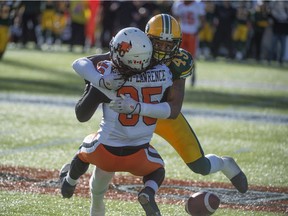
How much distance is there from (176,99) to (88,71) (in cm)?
59

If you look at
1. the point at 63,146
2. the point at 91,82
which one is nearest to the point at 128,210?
the point at 91,82

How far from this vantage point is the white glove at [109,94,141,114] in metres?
5.12

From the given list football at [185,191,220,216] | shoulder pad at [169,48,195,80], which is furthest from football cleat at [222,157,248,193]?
shoulder pad at [169,48,195,80]

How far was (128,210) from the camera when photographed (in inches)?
239

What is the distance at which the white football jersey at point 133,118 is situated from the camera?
5.31 metres

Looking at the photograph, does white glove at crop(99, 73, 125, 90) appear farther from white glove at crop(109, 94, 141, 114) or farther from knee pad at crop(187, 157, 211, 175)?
knee pad at crop(187, 157, 211, 175)

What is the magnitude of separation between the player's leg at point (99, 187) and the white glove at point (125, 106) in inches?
18.5

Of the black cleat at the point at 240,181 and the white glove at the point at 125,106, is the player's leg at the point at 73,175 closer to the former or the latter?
the white glove at the point at 125,106

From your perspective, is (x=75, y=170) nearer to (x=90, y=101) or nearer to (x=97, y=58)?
(x=90, y=101)

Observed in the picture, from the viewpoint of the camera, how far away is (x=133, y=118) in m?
5.32

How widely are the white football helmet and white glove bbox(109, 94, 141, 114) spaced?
0.71ft

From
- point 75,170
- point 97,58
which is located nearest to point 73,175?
point 75,170

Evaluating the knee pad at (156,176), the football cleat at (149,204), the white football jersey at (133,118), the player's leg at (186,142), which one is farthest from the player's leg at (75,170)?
the player's leg at (186,142)

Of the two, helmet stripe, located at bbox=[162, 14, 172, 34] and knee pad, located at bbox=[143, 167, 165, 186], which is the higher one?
helmet stripe, located at bbox=[162, 14, 172, 34]
